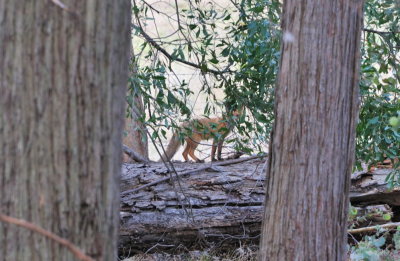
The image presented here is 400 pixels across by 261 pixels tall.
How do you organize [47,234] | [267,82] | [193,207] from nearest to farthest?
[47,234]
[267,82]
[193,207]

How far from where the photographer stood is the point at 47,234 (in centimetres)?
137

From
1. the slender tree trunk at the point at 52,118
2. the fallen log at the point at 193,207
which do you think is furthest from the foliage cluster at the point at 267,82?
the slender tree trunk at the point at 52,118

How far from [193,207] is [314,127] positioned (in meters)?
2.97

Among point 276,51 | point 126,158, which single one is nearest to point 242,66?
point 276,51

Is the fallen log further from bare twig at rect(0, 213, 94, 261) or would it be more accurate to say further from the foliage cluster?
bare twig at rect(0, 213, 94, 261)

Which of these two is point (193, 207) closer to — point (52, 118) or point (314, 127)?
point (314, 127)

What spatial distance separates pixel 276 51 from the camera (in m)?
5.01

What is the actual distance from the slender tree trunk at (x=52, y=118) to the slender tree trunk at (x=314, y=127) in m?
1.35

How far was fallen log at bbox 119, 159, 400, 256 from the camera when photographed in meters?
5.37

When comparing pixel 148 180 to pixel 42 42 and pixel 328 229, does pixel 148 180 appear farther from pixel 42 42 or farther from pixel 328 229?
pixel 42 42

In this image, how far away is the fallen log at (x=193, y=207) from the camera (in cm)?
537

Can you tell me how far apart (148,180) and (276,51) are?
1750 millimetres

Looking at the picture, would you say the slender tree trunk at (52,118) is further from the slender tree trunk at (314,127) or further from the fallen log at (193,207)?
the fallen log at (193,207)

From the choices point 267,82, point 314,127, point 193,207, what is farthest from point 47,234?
point 193,207
